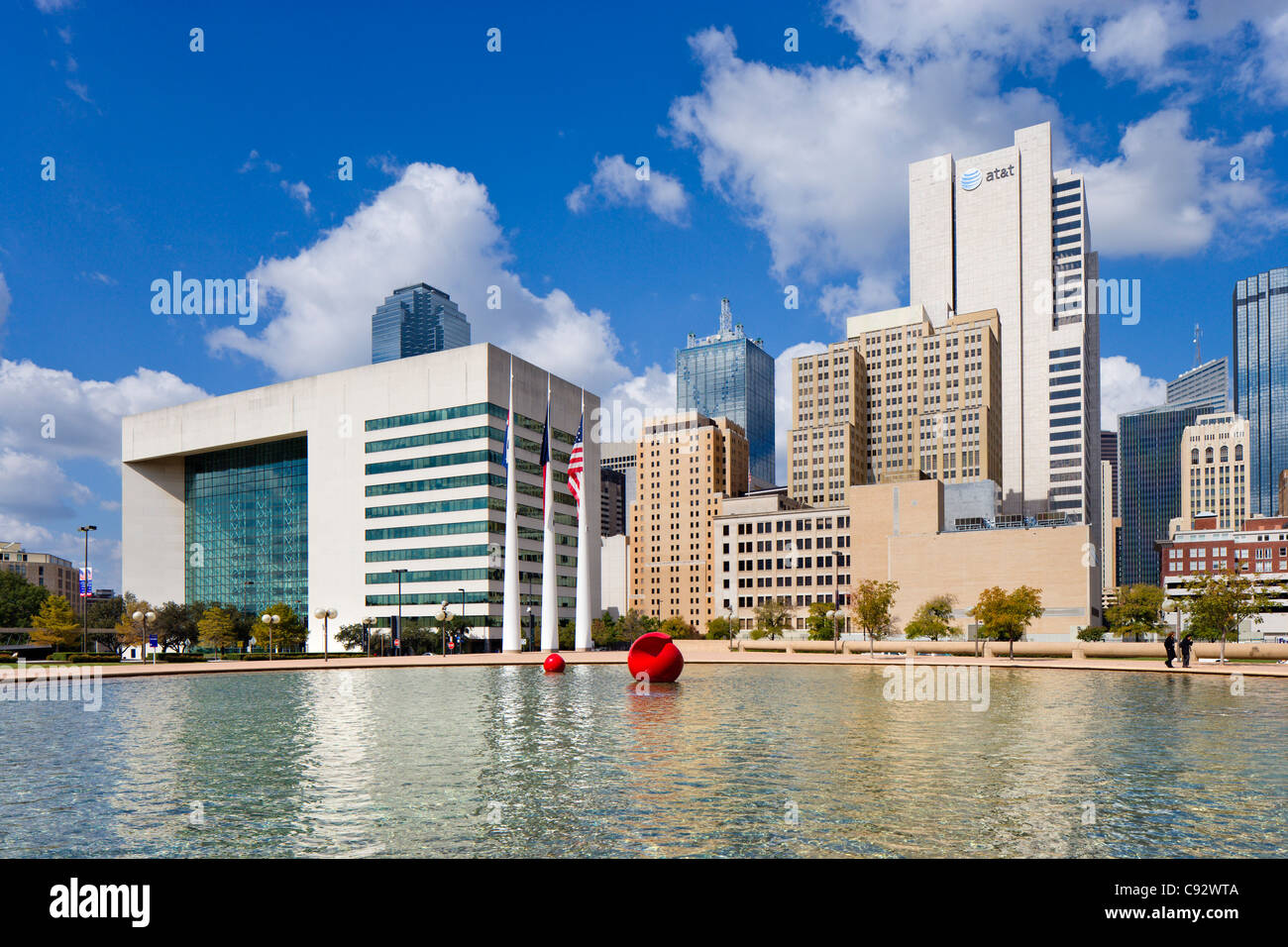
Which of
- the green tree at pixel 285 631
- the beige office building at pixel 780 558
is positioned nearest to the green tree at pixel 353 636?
the green tree at pixel 285 631

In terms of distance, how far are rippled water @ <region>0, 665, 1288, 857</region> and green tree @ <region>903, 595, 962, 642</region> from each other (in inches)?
2902

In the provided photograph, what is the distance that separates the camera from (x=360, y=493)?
12431 cm

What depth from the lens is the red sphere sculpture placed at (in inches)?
1670

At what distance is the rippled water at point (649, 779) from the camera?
42.8ft

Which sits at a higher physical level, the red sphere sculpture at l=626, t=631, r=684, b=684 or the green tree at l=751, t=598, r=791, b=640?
the red sphere sculpture at l=626, t=631, r=684, b=684

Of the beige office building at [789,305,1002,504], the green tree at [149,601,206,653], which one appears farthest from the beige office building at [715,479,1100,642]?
the green tree at [149,601,206,653]

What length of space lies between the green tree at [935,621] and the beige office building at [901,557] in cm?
301

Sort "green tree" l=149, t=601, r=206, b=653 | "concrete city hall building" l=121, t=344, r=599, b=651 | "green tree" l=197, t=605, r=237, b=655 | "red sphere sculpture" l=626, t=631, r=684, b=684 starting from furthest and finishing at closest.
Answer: "concrete city hall building" l=121, t=344, r=599, b=651 < "green tree" l=149, t=601, r=206, b=653 < "green tree" l=197, t=605, r=237, b=655 < "red sphere sculpture" l=626, t=631, r=684, b=684

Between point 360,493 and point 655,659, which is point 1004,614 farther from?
point 360,493

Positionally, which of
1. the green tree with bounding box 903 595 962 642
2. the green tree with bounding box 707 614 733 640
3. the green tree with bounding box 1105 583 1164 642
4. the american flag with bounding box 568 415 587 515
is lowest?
the green tree with bounding box 707 614 733 640

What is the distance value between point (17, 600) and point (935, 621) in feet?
423

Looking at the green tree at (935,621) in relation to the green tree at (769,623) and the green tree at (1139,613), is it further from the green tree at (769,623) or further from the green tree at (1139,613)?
the green tree at (1139,613)

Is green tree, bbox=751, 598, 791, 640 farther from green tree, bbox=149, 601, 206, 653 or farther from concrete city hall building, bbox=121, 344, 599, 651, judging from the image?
green tree, bbox=149, 601, 206, 653

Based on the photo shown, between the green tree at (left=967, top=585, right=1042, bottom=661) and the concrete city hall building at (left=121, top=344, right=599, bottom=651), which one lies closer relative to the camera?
the green tree at (left=967, top=585, right=1042, bottom=661)
